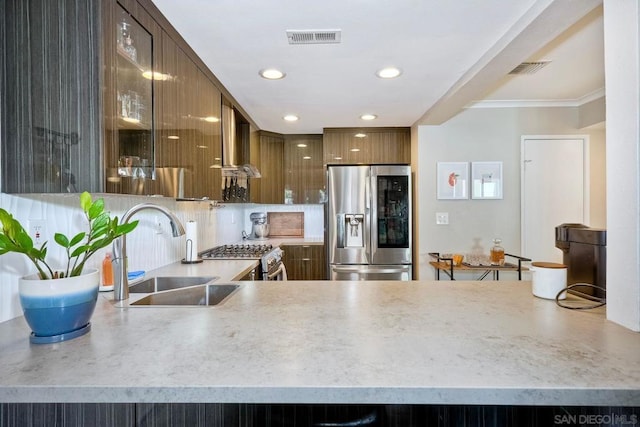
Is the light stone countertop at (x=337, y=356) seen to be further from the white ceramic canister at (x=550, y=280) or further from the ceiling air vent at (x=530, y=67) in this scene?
the ceiling air vent at (x=530, y=67)

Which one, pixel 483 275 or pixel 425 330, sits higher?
pixel 425 330

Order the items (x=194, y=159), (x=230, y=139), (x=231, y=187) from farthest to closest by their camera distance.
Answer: (x=231, y=187), (x=230, y=139), (x=194, y=159)

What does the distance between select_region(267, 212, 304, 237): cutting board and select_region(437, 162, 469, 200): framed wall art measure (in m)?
2.02

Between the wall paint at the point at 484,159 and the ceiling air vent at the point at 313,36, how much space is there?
6.56 feet

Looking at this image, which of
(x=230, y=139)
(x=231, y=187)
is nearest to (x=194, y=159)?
(x=230, y=139)

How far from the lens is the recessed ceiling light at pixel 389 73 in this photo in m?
2.27

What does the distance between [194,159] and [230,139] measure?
2.91ft

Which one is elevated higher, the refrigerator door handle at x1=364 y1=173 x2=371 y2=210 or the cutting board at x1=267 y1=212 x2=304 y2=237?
the refrigerator door handle at x1=364 y1=173 x2=371 y2=210

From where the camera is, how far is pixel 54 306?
2.98ft

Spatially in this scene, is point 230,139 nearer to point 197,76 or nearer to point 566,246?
point 197,76

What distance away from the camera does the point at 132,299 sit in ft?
4.71

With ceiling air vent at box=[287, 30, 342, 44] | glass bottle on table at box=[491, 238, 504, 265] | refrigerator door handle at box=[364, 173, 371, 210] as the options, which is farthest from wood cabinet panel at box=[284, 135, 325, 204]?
ceiling air vent at box=[287, 30, 342, 44]

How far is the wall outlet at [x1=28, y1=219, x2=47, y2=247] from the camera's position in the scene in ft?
4.08

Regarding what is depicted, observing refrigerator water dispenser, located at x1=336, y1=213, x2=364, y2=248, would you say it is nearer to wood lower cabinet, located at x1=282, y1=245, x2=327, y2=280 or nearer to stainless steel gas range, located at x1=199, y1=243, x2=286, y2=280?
wood lower cabinet, located at x1=282, y1=245, x2=327, y2=280
